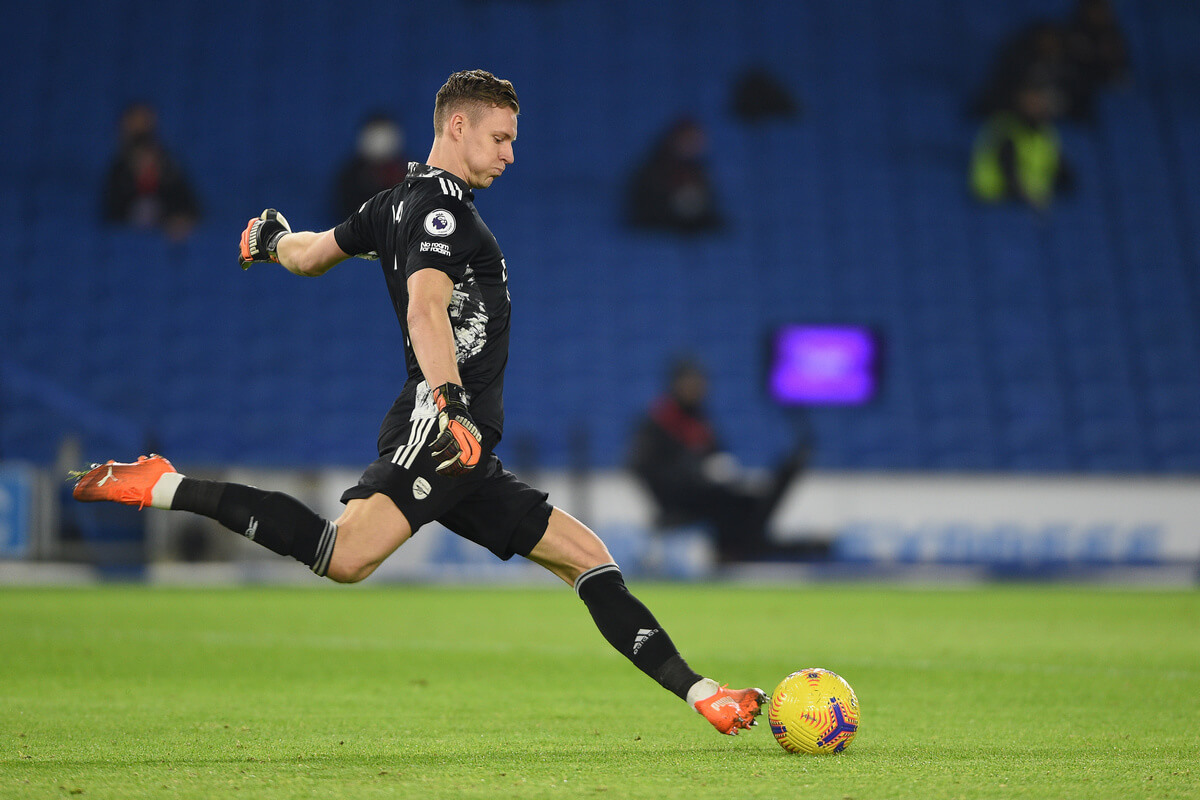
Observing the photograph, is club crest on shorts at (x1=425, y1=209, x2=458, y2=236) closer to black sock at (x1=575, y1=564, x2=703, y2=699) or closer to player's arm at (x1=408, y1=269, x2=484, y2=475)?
player's arm at (x1=408, y1=269, x2=484, y2=475)

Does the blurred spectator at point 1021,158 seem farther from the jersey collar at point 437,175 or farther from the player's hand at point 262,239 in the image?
the jersey collar at point 437,175

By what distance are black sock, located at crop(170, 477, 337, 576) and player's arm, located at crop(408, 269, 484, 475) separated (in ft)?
1.36

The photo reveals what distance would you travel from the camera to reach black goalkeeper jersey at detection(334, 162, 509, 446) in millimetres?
4379

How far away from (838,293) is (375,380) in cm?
590

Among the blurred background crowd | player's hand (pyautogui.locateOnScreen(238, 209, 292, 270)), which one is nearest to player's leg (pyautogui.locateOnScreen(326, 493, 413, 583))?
player's hand (pyautogui.locateOnScreen(238, 209, 292, 270))

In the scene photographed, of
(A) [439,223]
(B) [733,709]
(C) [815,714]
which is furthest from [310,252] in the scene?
(C) [815,714]

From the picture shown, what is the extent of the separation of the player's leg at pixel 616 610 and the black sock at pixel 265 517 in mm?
700

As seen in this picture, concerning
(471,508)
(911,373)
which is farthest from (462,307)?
(911,373)

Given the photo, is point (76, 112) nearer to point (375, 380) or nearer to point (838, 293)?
point (375, 380)

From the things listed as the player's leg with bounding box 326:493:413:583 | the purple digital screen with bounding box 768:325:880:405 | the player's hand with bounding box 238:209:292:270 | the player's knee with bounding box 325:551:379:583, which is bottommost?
the player's knee with bounding box 325:551:379:583

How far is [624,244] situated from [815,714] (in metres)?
15.2

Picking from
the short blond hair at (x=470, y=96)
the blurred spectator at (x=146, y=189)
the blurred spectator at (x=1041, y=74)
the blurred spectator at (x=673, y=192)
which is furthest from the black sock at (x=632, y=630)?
the blurred spectator at (x=1041, y=74)

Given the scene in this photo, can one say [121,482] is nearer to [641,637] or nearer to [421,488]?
[421,488]

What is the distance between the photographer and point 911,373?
18.6 metres
